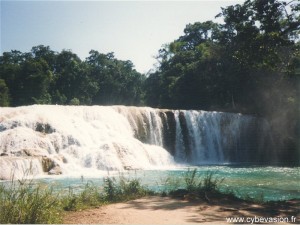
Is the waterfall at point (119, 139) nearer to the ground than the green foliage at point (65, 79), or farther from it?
nearer to the ground

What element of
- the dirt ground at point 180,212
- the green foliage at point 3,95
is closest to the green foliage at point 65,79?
the green foliage at point 3,95

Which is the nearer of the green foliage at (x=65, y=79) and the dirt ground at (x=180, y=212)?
the dirt ground at (x=180, y=212)

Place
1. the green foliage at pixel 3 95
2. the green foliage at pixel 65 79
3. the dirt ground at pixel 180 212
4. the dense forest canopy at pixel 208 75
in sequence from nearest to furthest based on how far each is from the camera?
the dirt ground at pixel 180 212, the dense forest canopy at pixel 208 75, the green foliage at pixel 3 95, the green foliage at pixel 65 79

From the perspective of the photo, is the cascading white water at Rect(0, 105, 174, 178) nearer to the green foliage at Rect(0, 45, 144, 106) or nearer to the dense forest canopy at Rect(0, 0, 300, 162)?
the dense forest canopy at Rect(0, 0, 300, 162)

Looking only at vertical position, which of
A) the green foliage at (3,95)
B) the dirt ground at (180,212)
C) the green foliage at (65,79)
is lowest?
the dirt ground at (180,212)

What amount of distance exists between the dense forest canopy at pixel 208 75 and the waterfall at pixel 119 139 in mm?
4595

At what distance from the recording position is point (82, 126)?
22.5 meters

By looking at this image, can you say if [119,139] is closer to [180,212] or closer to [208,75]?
[180,212]

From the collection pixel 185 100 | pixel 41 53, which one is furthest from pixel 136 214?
pixel 41 53

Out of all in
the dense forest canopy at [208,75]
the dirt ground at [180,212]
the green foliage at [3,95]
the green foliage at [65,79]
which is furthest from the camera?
the green foliage at [65,79]

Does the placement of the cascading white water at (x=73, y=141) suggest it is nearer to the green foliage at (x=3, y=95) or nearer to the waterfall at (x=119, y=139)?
the waterfall at (x=119, y=139)

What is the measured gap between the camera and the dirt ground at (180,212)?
642 cm

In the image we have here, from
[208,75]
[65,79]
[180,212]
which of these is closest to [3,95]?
[65,79]

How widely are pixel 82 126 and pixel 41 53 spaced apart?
4575cm
